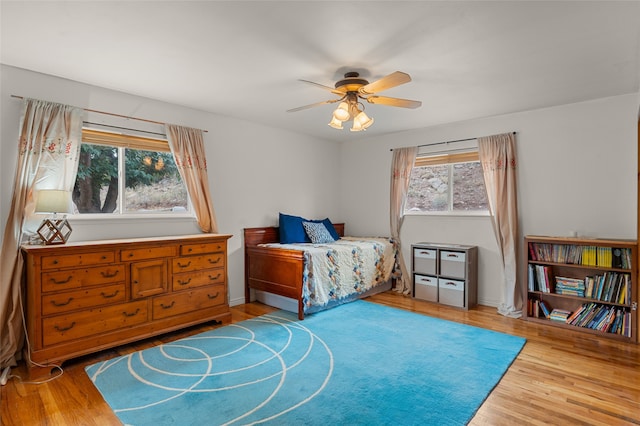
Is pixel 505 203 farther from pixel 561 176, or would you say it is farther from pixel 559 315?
pixel 559 315

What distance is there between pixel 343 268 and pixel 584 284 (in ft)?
8.23

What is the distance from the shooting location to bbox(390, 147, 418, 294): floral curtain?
16.2 feet

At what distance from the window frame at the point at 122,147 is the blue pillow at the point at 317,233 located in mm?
1620

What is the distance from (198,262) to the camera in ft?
11.3

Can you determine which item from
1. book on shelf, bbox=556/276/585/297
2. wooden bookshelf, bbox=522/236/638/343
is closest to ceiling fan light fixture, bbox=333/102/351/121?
wooden bookshelf, bbox=522/236/638/343

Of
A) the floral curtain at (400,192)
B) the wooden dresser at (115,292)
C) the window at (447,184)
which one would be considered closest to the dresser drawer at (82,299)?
the wooden dresser at (115,292)

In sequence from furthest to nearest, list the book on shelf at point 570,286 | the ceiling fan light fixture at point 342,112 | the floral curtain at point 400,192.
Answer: the floral curtain at point 400,192
the book on shelf at point 570,286
the ceiling fan light fixture at point 342,112

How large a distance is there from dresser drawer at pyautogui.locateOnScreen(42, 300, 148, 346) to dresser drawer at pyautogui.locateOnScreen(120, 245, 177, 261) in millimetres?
404

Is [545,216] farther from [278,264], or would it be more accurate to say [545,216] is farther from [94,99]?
[94,99]

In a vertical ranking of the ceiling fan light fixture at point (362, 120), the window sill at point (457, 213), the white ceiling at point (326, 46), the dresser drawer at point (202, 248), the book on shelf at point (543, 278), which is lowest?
the book on shelf at point (543, 278)

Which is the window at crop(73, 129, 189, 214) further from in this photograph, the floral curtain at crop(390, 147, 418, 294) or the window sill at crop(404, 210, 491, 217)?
the window sill at crop(404, 210, 491, 217)

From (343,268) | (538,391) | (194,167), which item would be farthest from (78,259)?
(538,391)

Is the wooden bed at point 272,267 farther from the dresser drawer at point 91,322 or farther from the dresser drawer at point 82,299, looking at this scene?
the dresser drawer at point 82,299

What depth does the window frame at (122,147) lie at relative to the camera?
10.4 ft
